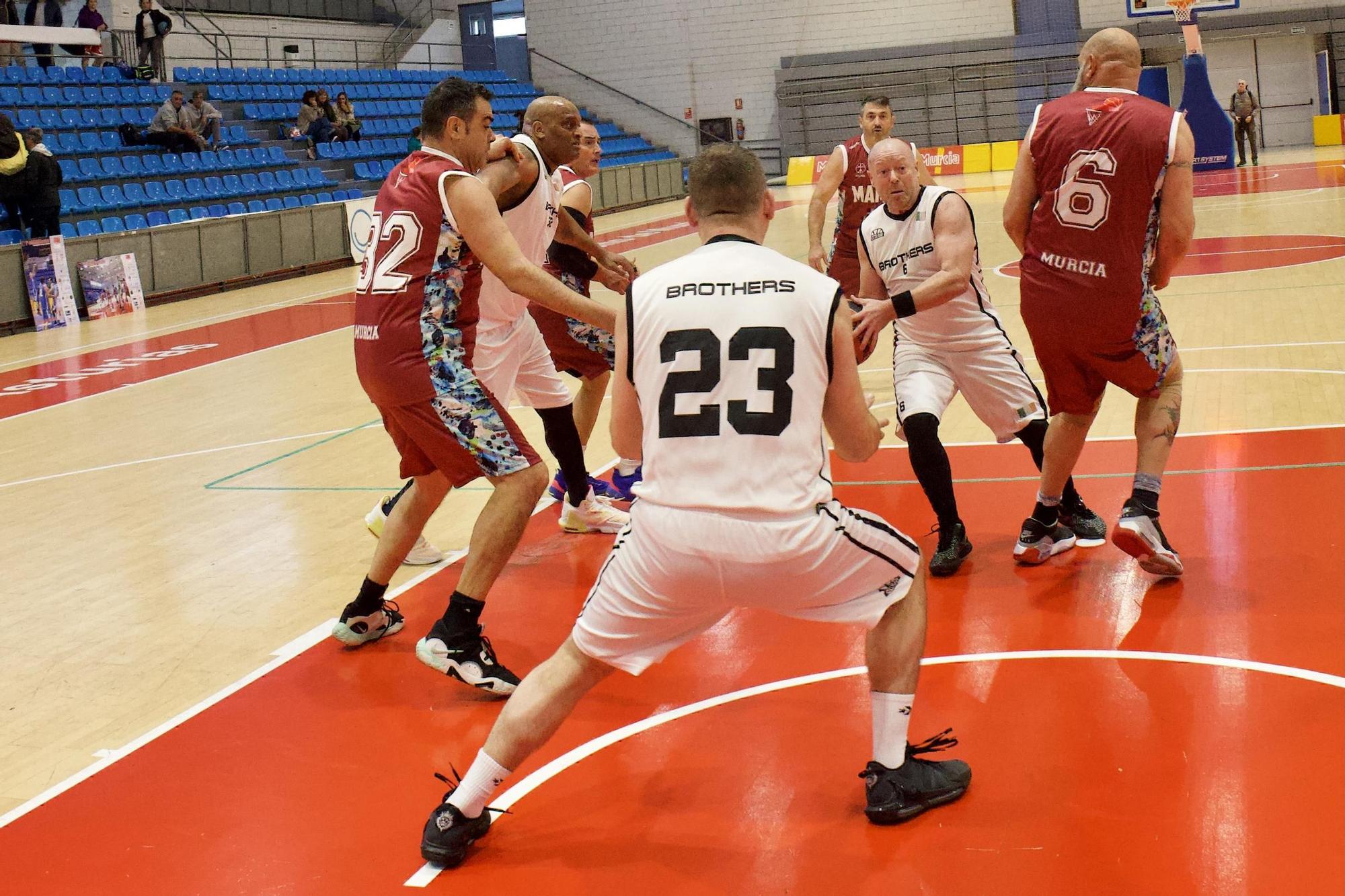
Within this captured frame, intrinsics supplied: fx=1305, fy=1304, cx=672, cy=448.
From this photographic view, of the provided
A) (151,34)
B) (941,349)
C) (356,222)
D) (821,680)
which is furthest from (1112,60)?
(151,34)

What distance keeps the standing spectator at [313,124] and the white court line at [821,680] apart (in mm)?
20134

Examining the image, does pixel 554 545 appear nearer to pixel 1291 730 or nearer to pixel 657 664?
pixel 657 664

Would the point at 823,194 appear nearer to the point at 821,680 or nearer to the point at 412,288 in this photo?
the point at 412,288

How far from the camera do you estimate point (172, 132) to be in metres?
18.9

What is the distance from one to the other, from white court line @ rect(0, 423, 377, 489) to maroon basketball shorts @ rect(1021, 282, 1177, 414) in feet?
16.0

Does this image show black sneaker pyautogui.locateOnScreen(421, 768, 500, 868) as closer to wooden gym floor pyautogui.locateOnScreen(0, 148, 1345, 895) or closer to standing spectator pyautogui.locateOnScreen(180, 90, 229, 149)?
wooden gym floor pyautogui.locateOnScreen(0, 148, 1345, 895)

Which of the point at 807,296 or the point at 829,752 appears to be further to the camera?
the point at 829,752

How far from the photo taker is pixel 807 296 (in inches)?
111

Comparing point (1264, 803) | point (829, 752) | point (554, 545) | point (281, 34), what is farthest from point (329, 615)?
point (281, 34)

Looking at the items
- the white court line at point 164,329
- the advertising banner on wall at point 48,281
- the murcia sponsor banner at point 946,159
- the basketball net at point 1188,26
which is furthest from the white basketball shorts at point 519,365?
the murcia sponsor banner at point 946,159

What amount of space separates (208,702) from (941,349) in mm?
2969

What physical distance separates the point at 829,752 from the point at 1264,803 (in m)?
1.06

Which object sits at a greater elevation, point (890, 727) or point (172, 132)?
point (172, 132)

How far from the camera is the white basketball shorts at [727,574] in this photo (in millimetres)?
2803
